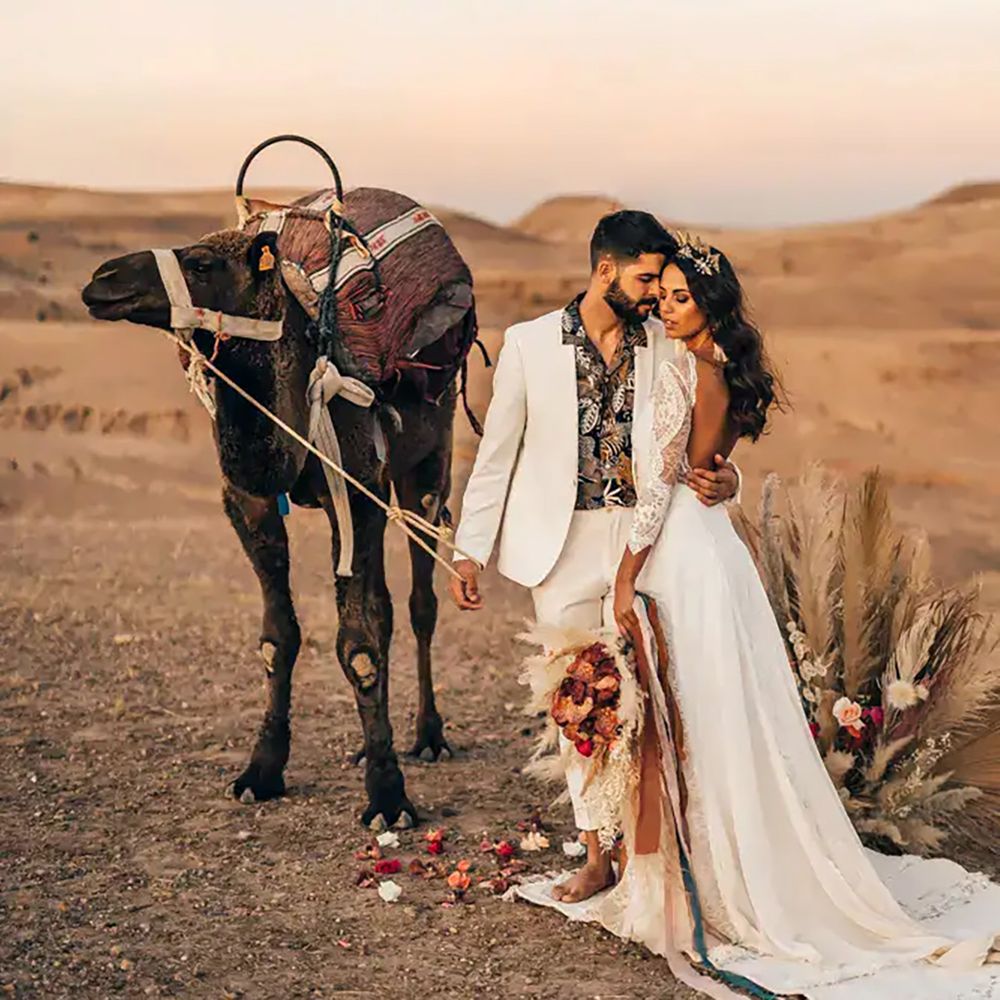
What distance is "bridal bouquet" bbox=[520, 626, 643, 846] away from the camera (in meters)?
5.02

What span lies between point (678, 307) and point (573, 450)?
656 millimetres

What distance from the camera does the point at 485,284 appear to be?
25.6 metres

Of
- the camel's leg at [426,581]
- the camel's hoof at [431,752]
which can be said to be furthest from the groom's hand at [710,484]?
the camel's hoof at [431,752]

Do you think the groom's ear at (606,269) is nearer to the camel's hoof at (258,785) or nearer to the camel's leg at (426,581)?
the camel's leg at (426,581)

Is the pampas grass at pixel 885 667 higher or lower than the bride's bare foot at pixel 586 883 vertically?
higher

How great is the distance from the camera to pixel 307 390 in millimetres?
6078

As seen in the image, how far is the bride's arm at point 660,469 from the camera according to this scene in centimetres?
490

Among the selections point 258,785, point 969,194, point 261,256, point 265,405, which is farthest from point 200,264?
point 969,194

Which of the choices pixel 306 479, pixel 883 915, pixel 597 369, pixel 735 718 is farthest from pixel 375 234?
pixel 883 915

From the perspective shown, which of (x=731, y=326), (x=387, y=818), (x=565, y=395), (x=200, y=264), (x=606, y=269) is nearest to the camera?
(x=731, y=326)

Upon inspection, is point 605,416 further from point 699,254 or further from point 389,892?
point 389,892

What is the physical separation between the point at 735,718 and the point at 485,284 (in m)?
21.1

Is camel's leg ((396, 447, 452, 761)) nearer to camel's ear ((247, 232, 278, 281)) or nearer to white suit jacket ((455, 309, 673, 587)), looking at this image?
camel's ear ((247, 232, 278, 281))

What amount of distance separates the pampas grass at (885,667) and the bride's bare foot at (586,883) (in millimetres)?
931
